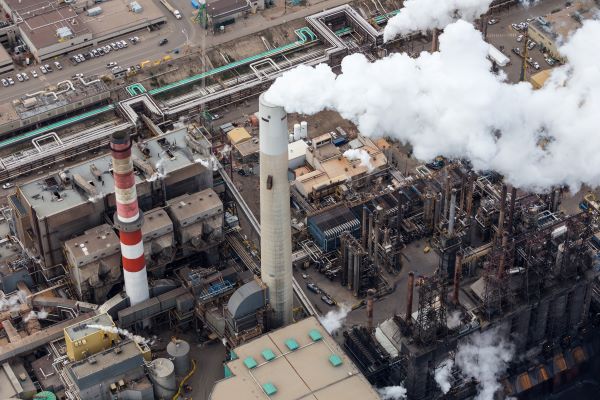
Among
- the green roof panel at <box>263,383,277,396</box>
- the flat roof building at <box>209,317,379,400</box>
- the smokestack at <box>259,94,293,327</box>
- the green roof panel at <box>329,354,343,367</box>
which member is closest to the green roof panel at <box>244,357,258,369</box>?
the flat roof building at <box>209,317,379,400</box>

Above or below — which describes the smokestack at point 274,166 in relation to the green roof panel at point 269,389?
above

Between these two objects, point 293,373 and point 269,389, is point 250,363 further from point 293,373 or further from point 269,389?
point 293,373

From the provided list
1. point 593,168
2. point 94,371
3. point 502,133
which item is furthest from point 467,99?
point 94,371

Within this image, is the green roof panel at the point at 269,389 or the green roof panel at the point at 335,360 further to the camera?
the green roof panel at the point at 335,360

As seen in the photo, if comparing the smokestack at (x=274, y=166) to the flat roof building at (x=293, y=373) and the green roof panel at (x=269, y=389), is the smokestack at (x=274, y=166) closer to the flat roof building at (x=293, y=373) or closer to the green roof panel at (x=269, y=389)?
the flat roof building at (x=293, y=373)

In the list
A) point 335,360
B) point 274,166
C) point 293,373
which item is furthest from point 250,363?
point 274,166

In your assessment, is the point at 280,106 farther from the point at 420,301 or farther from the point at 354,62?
the point at 420,301

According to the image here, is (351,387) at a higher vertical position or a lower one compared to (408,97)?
lower

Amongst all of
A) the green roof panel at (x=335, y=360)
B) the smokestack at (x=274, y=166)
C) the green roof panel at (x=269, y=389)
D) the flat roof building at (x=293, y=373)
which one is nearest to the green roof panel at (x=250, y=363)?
the flat roof building at (x=293, y=373)
